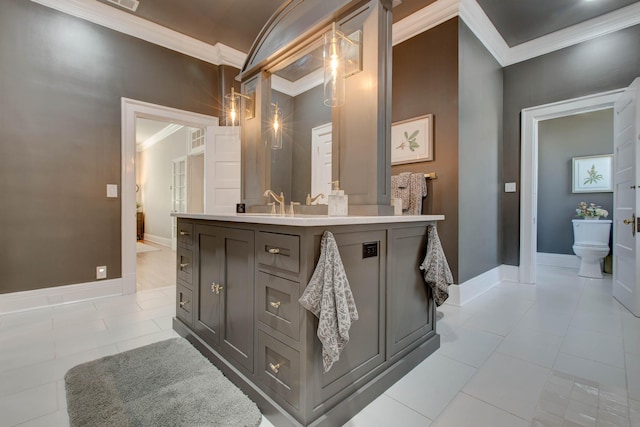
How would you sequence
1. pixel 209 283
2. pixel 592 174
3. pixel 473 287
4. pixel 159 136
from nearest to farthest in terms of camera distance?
pixel 209 283 < pixel 473 287 < pixel 592 174 < pixel 159 136

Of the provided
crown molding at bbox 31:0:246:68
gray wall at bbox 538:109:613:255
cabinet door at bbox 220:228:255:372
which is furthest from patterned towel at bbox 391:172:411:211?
gray wall at bbox 538:109:613:255

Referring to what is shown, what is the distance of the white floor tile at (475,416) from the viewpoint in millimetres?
1212

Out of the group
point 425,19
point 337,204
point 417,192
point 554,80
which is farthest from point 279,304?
point 554,80

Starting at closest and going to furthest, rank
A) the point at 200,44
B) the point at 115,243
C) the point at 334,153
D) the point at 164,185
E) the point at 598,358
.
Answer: the point at 598,358
the point at 334,153
the point at 115,243
the point at 200,44
the point at 164,185

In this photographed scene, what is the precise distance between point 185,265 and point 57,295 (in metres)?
1.80

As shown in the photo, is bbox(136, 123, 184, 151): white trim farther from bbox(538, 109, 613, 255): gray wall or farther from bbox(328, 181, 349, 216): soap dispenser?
bbox(538, 109, 613, 255): gray wall

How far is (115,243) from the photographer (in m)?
3.06

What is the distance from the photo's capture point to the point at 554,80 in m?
3.30

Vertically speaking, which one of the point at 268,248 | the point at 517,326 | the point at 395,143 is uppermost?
the point at 395,143

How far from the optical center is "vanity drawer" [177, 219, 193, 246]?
77.2 inches

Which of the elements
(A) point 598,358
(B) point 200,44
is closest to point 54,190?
(B) point 200,44

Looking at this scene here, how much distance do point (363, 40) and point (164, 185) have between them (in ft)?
22.7

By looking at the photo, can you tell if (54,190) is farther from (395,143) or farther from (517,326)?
(517,326)

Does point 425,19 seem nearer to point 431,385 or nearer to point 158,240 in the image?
point 431,385
